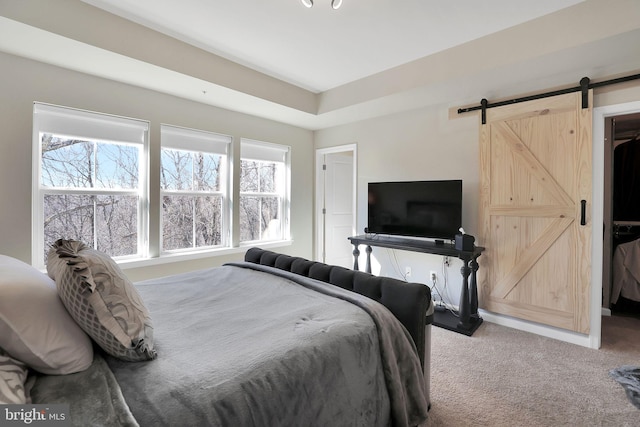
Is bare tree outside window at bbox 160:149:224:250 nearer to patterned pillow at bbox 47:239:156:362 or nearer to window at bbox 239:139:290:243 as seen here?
window at bbox 239:139:290:243

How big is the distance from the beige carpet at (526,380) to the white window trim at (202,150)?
2.77 m

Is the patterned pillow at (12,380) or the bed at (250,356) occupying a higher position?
the patterned pillow at (12,380)

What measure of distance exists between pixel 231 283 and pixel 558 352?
2776 mm

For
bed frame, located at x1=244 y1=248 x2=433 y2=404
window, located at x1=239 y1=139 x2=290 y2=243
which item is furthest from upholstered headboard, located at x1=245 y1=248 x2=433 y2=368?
window, located at x1=239 y1=139 x2=290 y2=243

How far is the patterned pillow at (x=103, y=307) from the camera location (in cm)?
98

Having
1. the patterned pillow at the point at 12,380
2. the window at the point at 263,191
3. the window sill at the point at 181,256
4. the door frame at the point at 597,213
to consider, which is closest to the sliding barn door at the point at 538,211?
the door frame at the point at 597,213

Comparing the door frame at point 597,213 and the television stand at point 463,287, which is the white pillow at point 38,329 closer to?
the television stand at point 463,287

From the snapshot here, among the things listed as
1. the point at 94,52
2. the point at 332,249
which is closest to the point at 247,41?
the point at 94,52

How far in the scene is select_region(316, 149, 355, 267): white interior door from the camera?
484cm

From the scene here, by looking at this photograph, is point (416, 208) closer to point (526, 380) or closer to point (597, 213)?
point (597, 213)

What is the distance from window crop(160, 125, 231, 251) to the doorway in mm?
1591

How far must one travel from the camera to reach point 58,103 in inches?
102

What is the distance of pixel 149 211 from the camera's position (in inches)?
124

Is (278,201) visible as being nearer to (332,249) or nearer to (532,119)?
(332,249)
